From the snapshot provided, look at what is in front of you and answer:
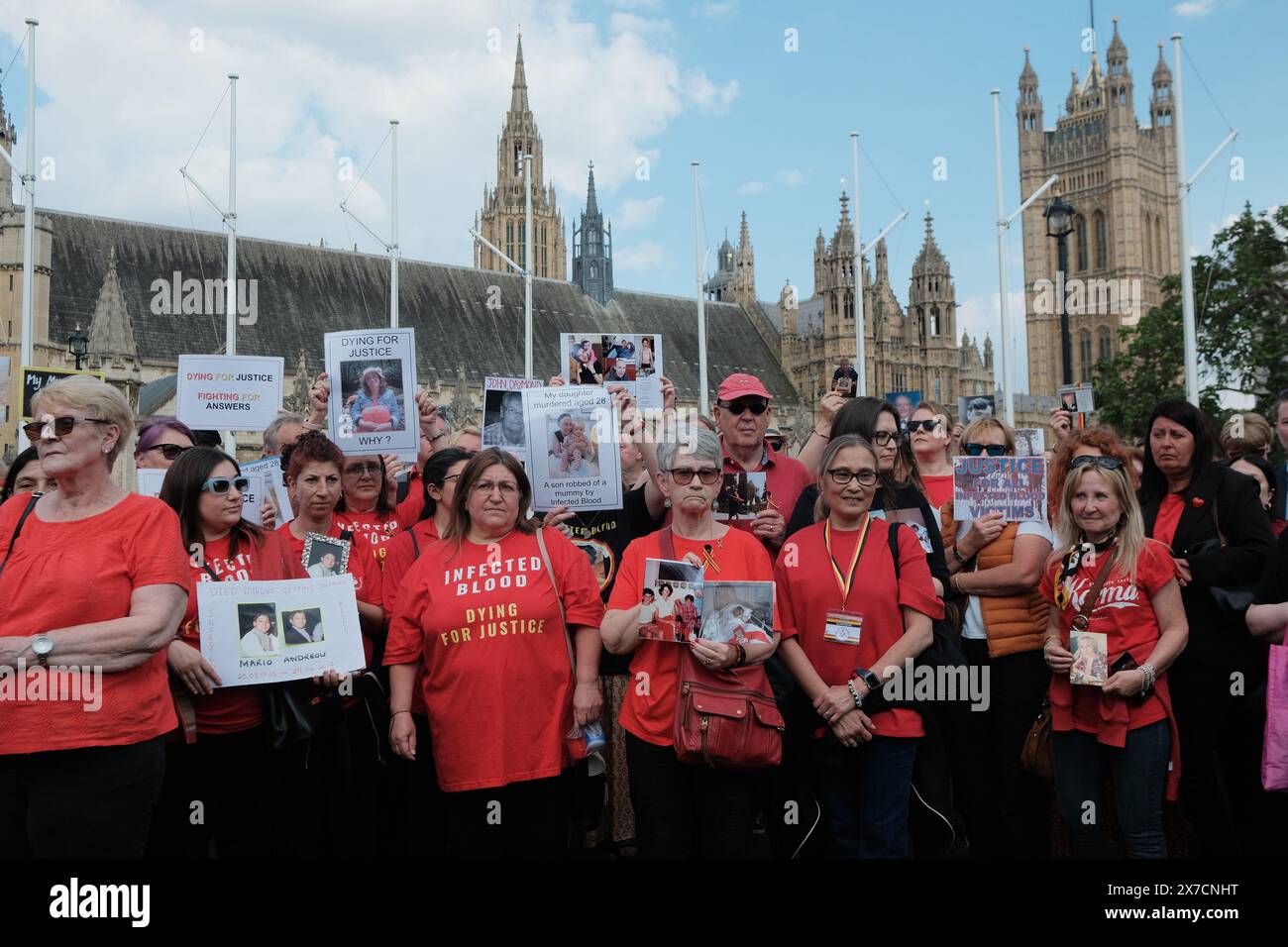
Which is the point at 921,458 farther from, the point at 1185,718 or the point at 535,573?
the point at 535,573

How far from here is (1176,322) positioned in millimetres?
34531

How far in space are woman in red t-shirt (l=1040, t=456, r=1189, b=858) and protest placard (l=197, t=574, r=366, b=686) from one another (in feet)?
9.66

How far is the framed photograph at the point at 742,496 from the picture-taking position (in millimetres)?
5102

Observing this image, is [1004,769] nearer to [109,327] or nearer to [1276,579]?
[1276,579]

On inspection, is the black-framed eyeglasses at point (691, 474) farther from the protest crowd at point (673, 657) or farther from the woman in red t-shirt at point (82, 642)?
the woman in red t-shirt at point (82, 642)

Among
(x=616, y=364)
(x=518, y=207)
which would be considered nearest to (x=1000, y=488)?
(x=616, y=364)

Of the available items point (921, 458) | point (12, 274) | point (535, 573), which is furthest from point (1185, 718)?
point (12, 274)

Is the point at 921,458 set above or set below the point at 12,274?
below

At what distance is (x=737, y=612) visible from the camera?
13.3 ft

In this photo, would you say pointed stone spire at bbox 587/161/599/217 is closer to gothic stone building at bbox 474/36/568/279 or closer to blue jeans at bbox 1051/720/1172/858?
gothic stone building at bbox 474/36/568/279

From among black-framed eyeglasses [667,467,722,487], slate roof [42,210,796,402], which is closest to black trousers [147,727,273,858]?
black-framed eyeglasses [667,467,722,487]

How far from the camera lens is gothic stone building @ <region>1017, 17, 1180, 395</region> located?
80250 millimetres

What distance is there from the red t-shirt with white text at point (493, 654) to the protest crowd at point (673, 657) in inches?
0.5

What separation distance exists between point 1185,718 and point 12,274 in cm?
3610
